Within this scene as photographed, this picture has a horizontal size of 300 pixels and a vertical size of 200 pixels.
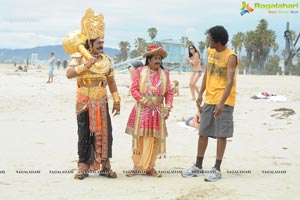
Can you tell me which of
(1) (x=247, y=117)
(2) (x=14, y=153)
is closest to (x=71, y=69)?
(2) (x=14, y=153)

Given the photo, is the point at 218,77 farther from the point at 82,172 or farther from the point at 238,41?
the point at 238,41

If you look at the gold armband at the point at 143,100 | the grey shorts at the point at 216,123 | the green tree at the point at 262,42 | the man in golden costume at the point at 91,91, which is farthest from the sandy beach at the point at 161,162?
the green tree at the point at 262,42

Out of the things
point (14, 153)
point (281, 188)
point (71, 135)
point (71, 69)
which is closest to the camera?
point (281, 188)

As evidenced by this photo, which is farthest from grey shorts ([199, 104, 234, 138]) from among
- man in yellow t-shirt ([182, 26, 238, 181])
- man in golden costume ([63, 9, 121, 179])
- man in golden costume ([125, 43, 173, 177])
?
man in golden costume ([63, 9, 121, 179])

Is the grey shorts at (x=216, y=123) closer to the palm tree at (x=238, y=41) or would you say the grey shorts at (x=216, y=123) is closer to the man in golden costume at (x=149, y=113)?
the man in golden costume at (x=149, y=113)

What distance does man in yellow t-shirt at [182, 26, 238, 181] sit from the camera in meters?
5.76

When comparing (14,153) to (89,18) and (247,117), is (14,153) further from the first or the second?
(247,117)

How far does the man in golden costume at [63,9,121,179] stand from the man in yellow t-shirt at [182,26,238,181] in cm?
106

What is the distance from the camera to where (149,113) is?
600 cm

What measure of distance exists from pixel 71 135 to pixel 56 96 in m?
8.22

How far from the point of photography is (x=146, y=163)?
236 inches

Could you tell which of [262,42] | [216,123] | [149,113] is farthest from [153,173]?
[262,42]

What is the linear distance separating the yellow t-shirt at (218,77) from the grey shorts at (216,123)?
0.09 metres

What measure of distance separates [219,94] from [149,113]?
0.86 m
